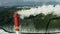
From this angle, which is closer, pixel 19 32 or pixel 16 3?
pixel 19 32

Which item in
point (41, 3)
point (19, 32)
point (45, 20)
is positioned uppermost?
point (41, 3)

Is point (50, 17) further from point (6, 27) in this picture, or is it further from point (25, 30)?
point (6, 27)

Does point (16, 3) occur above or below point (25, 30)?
above

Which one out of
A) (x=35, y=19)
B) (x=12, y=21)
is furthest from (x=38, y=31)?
(x=12, y=21)

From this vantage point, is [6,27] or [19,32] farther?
[6,27]

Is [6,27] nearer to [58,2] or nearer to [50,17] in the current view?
[50,17]

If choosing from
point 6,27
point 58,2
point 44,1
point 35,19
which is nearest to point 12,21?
point 6,27

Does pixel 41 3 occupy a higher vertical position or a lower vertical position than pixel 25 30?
higher

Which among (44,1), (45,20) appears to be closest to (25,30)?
(45,20)
